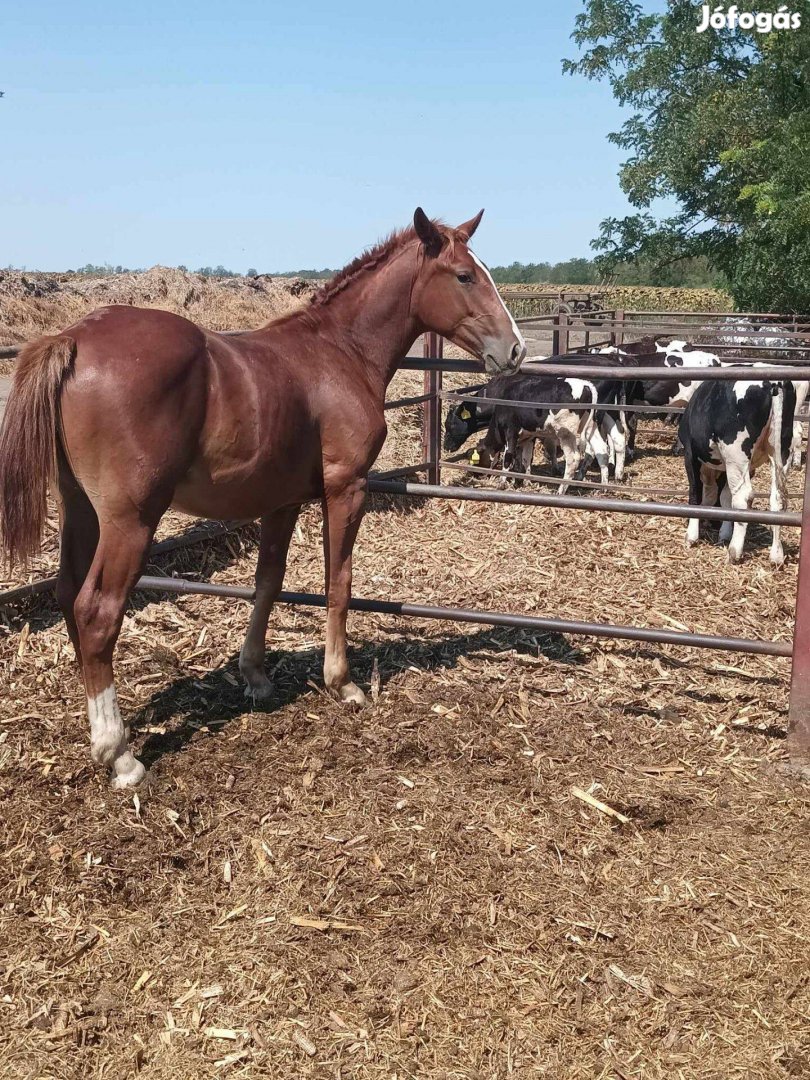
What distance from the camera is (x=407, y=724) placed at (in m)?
3.98

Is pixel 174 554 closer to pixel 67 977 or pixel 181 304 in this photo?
pixel 67 977

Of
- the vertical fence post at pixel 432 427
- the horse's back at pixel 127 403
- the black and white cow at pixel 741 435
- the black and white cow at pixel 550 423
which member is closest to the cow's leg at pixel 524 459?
the black and white cow at pixel 550 423

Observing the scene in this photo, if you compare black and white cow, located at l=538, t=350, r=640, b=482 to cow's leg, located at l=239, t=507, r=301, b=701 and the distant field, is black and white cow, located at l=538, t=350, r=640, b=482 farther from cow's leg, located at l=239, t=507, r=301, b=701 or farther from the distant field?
the distant field

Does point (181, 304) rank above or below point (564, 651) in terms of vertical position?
above

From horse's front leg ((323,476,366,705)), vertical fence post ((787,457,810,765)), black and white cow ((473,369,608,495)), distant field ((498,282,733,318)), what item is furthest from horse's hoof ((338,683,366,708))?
distant field ((498,282,733,318))

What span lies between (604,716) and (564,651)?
800 mm

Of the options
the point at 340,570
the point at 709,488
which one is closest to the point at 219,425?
the point at 340,570

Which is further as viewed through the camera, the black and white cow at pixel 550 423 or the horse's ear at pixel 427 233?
the black and white cow at pixel 550 423

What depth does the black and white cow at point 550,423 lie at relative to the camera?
10234mm

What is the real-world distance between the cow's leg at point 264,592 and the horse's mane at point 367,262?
1.00 meters

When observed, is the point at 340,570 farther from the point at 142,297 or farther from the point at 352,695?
the point at 142,297

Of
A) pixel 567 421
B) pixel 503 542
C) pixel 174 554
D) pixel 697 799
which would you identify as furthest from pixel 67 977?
pixel 567 421

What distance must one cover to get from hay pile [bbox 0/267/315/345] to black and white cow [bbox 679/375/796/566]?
10030mm

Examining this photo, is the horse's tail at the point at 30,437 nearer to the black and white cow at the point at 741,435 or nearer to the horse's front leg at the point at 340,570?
the horse's front leg at the point at 340,570
